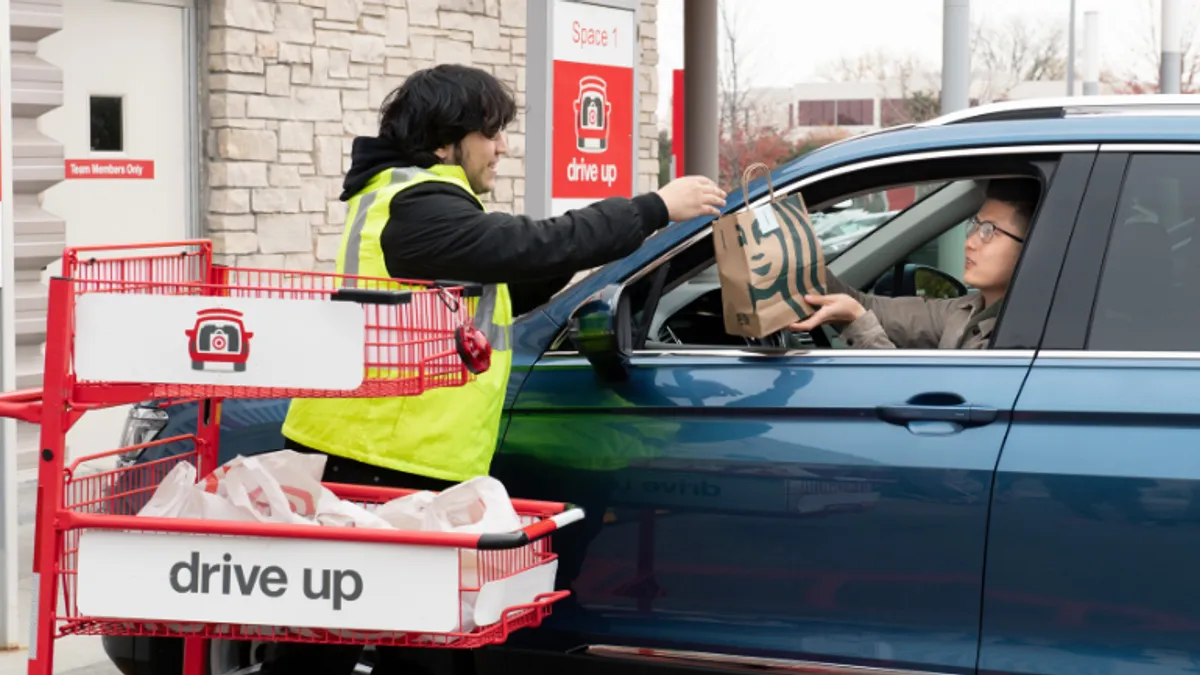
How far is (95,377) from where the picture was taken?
3.01 metres

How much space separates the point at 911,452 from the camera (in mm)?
3516

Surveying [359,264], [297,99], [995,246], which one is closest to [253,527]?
[359,264]

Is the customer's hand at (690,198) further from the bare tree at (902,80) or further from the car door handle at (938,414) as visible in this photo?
the bare tree at (902,80)

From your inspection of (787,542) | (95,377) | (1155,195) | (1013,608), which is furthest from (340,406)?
(1155,195)

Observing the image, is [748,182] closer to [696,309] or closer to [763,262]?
[763,262]

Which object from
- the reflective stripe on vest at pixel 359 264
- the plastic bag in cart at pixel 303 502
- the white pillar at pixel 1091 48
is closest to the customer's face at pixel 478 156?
the reflective stripe on vest at pixel 359 264

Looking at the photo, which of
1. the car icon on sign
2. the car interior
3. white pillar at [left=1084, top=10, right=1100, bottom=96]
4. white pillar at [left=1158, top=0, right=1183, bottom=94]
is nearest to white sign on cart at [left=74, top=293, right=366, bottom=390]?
the car icon on sign

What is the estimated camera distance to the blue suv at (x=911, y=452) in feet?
11.1

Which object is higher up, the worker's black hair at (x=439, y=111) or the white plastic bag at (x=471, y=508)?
the worker's black hair at (x=439, y=111)

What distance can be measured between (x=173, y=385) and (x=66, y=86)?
5597mm

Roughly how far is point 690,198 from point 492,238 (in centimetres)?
47

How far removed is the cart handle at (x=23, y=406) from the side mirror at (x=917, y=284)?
243 cm

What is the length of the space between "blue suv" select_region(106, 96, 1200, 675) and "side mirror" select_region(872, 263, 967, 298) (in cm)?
85

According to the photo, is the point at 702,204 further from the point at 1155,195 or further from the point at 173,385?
the point at 173,385
